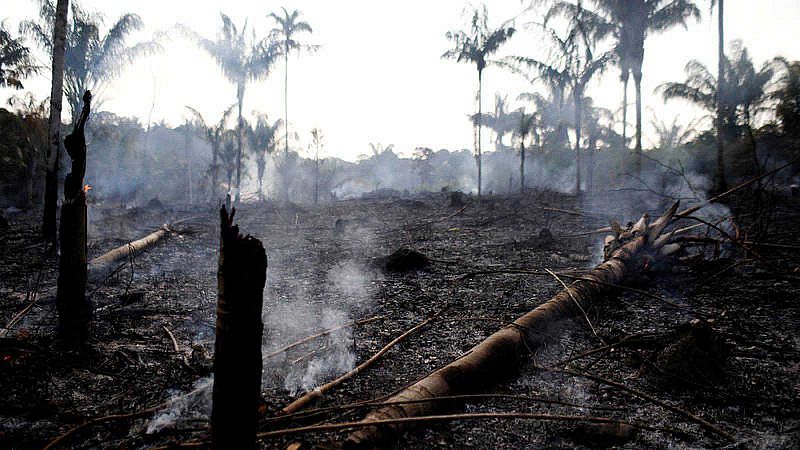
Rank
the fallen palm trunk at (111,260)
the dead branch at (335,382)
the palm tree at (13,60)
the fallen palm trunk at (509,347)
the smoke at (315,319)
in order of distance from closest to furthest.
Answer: the fallen palm trunk at (509,347) → the dead branch at (335,382) → the smoke at (315,319) → the fallen palm trunk at (111,260) → the palm tree at (13,60)

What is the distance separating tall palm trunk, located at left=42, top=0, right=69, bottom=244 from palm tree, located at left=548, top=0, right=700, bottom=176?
1691cm

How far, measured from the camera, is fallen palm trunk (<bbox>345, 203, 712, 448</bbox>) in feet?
7.77

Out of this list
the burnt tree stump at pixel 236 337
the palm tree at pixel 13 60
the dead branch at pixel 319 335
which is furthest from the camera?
the palm tree at pixel 13 60

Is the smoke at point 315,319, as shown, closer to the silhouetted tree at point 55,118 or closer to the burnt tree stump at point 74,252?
the burnt tree stump at point 74,252

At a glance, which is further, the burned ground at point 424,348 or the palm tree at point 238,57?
the palm tree at point 238,57

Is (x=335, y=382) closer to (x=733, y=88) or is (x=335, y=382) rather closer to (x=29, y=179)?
(x=29, y=179)

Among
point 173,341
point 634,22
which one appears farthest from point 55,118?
point 634,22

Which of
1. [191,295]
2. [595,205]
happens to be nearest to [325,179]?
[595,205]

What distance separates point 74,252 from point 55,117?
6.82 m

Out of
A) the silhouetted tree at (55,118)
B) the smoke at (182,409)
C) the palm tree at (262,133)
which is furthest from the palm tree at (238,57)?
the smoke at (182,409)

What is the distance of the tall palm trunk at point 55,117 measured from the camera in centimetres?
831

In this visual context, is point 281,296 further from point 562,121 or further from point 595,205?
point 562,121

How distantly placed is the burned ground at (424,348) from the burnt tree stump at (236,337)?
0.83 meters

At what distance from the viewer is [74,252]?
11.4ft
